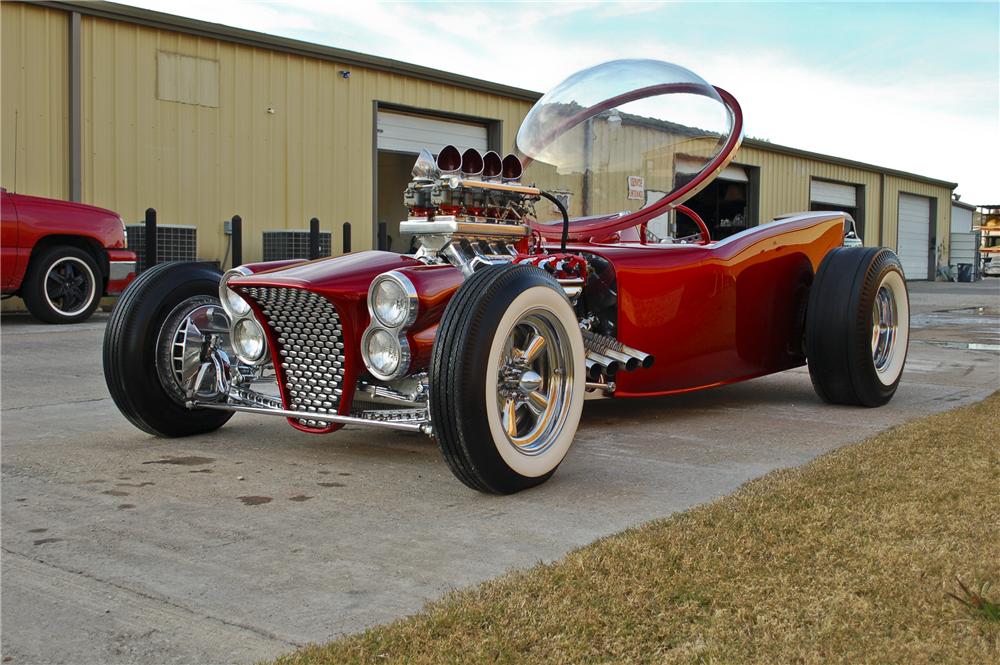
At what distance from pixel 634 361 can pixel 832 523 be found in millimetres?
1557

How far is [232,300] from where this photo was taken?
4.30 m

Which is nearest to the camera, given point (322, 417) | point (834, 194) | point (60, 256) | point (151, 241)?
point (322, 417)

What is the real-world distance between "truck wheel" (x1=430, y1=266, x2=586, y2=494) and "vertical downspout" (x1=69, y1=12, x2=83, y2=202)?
37.4 ft

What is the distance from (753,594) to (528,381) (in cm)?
145

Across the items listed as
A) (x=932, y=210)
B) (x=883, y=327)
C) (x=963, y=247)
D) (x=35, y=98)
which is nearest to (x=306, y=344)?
(x=883, y=327)

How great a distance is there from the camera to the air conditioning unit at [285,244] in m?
15.7

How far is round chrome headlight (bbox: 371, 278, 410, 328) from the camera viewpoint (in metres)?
3.81

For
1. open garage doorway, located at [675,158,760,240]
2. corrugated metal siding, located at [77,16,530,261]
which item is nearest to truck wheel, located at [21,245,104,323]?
corrugated metal siding, located at [77,16,530,261]

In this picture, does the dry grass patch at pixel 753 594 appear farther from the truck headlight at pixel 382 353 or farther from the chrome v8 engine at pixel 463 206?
the chrome v8 engine at pixel 463 206

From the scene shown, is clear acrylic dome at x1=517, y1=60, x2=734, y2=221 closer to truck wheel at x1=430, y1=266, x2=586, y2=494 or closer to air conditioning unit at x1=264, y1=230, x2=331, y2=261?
truck wheel at x1=430, y1=266, x2=586, y2=494

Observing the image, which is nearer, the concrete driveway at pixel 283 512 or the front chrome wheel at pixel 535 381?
the concrete driveway at pixel 283 512

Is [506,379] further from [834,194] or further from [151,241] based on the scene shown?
[834,194]

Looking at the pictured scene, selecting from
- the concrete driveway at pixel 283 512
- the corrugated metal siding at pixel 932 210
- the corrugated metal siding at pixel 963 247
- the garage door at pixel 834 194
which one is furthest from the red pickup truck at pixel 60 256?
the corrugated metal siding at pixel 963 247

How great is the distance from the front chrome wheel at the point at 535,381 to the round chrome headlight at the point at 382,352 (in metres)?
0.43
